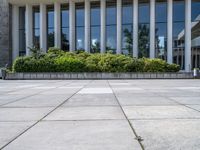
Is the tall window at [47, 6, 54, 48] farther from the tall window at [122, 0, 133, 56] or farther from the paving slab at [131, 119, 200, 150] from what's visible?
the paving slab at [131, 119, 200, 150]

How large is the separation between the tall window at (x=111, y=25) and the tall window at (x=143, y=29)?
325 centimetres

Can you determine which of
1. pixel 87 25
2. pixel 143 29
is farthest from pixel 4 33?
pixel 143 29

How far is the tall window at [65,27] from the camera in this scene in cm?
4478

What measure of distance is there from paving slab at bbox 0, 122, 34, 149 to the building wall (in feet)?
128

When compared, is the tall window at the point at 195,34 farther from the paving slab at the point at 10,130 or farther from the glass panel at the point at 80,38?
the paving slab at the point at 10,130

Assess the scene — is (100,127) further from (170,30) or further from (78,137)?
(170,30)

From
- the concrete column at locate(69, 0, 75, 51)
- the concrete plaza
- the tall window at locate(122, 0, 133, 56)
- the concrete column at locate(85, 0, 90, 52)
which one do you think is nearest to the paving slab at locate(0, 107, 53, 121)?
the concrete plaza

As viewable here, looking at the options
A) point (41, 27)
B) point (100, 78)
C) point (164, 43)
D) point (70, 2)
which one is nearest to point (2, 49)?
point (41, 27)

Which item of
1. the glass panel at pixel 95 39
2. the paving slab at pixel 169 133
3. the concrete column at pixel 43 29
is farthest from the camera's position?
the concrete column at pixel 43 29

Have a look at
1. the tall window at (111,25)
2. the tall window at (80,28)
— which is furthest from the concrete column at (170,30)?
the tall window at (80,28)

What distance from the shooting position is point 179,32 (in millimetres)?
41250

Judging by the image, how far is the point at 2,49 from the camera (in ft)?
146

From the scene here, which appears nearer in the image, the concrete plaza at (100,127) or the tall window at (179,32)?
the concrete plaza at (100,127)

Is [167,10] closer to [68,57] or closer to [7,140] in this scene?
[68,57]
